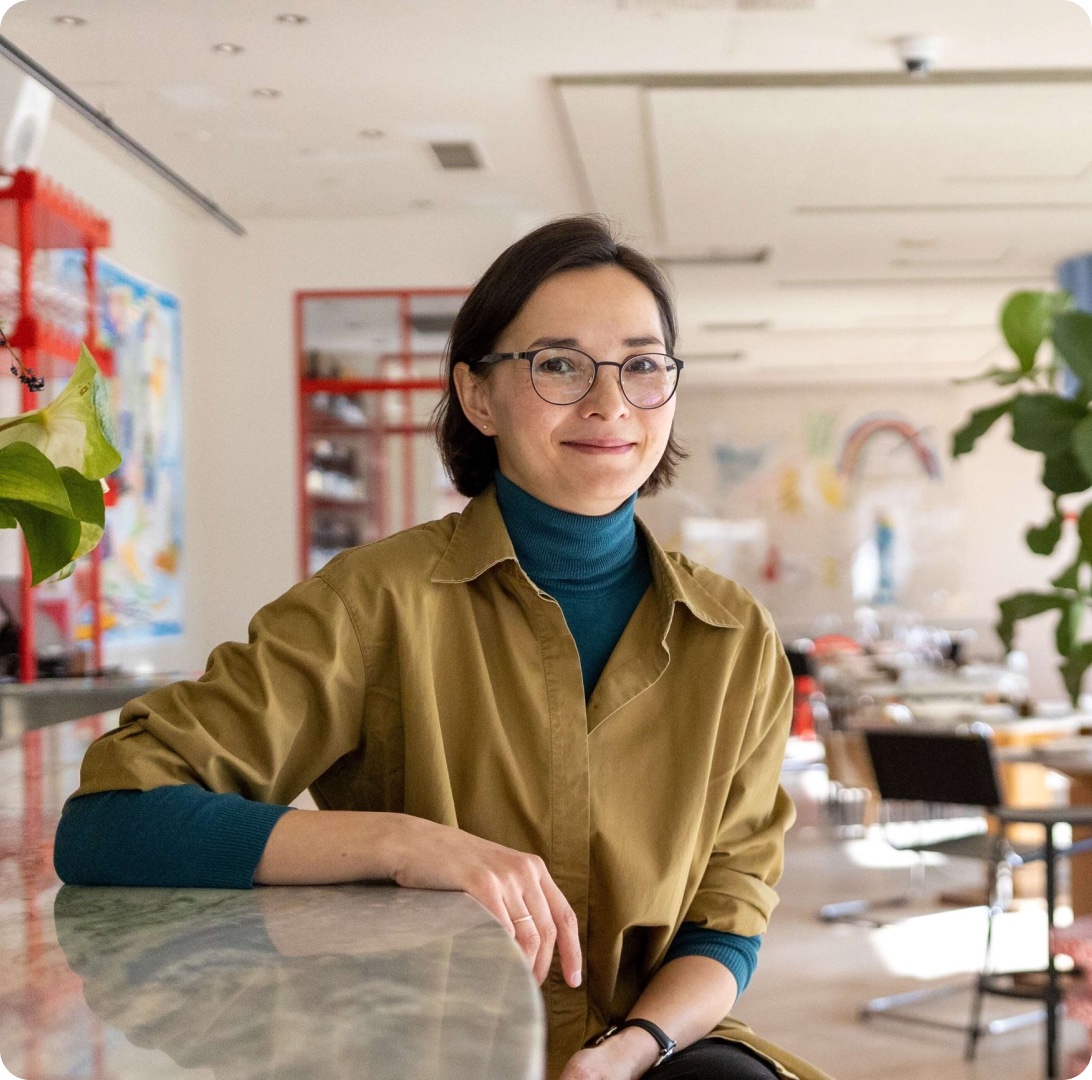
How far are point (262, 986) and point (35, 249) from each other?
4884 millimetres

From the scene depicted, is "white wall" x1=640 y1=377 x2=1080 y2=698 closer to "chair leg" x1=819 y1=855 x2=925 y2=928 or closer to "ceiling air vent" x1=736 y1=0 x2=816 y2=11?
"chair leg" x1=819 y1=855 x2=925 y2=928

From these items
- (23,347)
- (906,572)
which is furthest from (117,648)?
(906,572)

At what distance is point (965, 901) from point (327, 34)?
16.5 feet

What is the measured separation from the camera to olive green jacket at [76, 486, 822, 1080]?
142 cm

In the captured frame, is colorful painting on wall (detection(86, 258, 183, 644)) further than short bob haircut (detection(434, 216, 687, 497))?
Yes

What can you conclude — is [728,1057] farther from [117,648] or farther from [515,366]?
[117,648]

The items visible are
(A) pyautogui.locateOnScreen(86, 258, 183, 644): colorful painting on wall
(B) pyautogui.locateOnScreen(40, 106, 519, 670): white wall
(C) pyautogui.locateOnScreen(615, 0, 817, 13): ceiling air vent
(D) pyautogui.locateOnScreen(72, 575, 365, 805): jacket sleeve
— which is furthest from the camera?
(B) pyautogui.locateOnScreen(40, 106, 519, 670): white wall

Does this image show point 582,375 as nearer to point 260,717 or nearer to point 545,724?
point 545,724

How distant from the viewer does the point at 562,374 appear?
1.62 meters

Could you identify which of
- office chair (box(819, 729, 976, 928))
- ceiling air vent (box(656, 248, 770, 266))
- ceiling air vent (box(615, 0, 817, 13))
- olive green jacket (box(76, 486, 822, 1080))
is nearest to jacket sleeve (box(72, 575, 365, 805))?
olive green jacket (box(76, 486, 822, 1080))

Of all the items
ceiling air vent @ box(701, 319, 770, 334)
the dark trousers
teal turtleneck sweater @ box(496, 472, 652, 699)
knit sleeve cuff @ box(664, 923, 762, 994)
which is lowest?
the dark trousers

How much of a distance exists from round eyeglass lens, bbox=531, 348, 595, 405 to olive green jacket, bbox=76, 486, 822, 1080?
0.17 m

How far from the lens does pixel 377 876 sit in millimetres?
1190

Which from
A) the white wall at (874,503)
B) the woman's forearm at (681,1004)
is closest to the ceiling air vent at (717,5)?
the woman's forearm at (681,1004)
